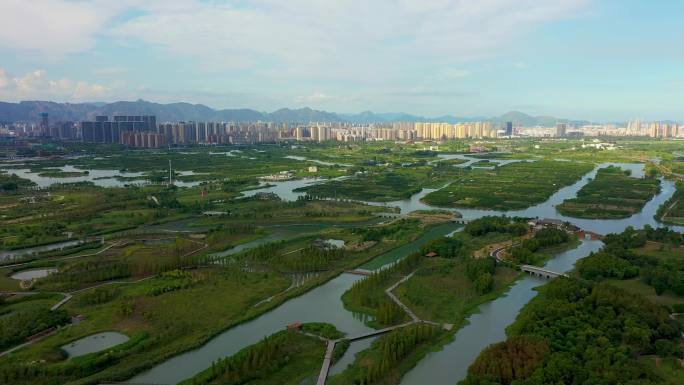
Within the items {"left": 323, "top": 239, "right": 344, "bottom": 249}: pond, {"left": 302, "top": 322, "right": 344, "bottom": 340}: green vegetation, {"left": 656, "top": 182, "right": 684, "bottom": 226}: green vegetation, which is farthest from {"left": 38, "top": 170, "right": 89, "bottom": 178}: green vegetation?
{"left": 656, "top": 182, "right": 684, "bottom": 226}: green vegetation

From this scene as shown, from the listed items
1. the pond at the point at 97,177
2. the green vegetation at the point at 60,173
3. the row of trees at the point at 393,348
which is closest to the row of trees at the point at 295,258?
the row of trees at the point at 393,348

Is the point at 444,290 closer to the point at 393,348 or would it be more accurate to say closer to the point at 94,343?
the point at 393,348

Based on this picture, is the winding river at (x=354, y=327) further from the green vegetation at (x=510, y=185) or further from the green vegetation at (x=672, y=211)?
Result: the green vegetation at (x=510, y=185)

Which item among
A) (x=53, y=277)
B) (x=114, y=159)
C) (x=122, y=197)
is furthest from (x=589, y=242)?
(x=114, y=159)

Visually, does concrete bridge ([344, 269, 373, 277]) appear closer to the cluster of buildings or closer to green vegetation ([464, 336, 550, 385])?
green vegetation ([464, 336, 550, 385])

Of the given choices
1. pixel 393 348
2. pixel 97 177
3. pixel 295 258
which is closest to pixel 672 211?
pixel 295 258

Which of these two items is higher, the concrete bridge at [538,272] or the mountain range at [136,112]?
the mountain range at [136,112]

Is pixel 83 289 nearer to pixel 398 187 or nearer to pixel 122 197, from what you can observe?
pixel 122 197
